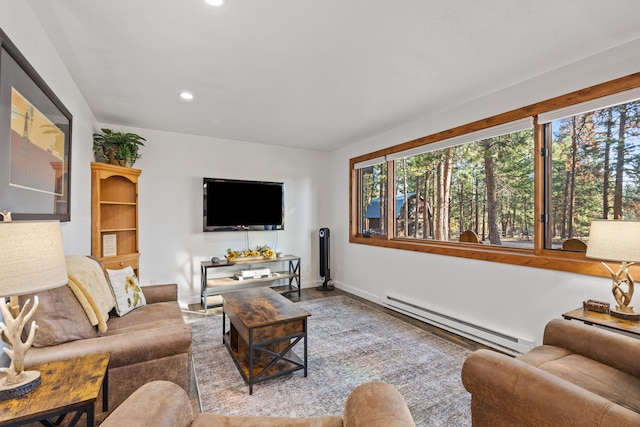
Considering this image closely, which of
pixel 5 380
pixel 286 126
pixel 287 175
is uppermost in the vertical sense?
pixel 286 126

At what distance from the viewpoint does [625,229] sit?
1.72 m

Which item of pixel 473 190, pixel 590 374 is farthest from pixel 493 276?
pixel 590 374

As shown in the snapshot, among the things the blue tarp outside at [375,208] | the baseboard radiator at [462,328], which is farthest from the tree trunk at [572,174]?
the blue tarp outside at [375,208]

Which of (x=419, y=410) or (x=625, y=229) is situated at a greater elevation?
(x=625, y=229)

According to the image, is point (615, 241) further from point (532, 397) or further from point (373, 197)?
point (373, 197)

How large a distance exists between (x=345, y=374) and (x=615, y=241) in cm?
201

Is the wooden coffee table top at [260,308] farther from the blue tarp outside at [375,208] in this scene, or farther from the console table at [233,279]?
the blue tarp outside at [375,208]

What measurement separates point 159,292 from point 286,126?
250 cm

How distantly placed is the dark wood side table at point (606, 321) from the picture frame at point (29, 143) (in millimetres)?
3281

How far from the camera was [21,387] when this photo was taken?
111cm

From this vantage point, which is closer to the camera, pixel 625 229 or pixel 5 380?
pixel 5 380

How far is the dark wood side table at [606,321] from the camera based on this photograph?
67.7 inches

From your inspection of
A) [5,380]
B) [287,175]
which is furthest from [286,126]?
[5,380]

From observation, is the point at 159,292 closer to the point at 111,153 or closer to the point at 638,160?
the point at 111,153
